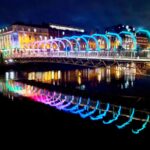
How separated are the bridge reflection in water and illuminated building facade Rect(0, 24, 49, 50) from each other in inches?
2352

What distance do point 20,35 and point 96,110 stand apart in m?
71.8

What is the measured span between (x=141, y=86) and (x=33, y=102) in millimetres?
15139

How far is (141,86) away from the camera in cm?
2978

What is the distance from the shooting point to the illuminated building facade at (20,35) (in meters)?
83.8

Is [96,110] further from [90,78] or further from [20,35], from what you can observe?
[20,35]

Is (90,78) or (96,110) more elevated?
(90,78)

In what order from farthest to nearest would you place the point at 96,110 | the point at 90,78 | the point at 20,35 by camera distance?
1. the point at 20,35
2. the point at 90,78
3. the point at 96,110

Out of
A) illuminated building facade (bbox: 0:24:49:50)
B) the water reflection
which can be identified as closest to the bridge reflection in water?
the water reflection

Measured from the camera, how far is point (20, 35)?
8481cm

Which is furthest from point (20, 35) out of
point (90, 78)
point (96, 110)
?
point (96, 110)

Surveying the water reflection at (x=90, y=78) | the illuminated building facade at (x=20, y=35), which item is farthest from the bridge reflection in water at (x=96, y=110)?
the illuminated building facade at (x=20, y=35)

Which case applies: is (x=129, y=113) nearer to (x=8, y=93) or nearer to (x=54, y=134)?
(x=54, y=134)

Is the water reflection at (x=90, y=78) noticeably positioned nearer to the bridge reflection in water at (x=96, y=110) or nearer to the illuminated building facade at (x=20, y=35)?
the bridge reflection in water at (x=96, y=110)

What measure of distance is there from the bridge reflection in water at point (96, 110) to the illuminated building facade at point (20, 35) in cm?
5974
